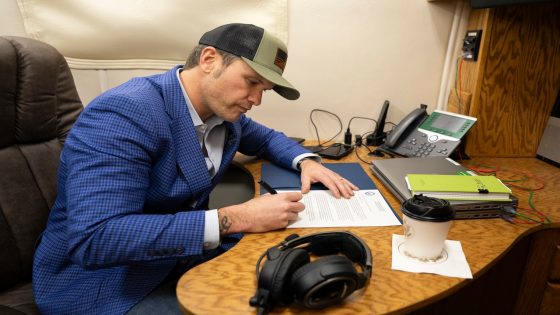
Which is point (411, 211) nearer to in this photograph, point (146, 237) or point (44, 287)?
point (146, 237)

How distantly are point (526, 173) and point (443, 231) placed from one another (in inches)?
31.9

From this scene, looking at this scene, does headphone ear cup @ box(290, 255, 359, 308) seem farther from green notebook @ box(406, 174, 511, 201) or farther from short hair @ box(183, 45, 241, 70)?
short hair @ box(183, 45, 241, 70)

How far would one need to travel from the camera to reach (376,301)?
0.58 metres

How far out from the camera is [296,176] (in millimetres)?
1171

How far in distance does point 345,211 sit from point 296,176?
0.30 m

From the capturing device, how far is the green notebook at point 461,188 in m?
0.85

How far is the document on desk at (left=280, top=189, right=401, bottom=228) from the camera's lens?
33.3 inches

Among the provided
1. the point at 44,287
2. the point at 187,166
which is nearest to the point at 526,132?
the point at 187,166

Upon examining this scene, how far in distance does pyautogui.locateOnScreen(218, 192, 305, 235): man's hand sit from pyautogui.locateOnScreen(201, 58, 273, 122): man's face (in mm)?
292

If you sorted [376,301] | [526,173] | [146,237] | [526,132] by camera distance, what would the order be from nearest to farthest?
[376,301] → [146,237] → [526,173] → [526,132]

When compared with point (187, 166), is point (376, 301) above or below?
below

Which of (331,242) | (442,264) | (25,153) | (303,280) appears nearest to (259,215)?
(331,242)

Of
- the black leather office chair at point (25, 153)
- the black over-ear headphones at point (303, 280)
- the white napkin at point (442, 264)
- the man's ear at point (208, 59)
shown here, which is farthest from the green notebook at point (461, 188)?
the black leather office chair at point (25, 153)

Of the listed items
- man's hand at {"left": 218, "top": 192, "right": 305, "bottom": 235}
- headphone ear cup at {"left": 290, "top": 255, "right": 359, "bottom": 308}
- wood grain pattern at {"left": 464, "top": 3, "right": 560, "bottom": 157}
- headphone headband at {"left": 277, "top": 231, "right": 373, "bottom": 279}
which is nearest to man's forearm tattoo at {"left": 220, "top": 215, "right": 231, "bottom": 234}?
man's hand at {"left": 218, "top": 192, "right": 305, "bottom": 235}
